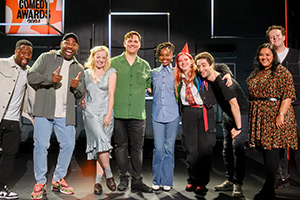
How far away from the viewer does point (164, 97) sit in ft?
9.73

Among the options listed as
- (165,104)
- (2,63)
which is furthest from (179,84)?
(2,63)

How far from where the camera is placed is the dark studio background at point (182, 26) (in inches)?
→ 251

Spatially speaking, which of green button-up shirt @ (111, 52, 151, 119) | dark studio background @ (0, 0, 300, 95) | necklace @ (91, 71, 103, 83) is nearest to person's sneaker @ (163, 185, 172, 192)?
green button-up shirt @ (111, 52, 151, 119)

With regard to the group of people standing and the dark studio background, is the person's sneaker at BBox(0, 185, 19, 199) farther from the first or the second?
the dark studio background

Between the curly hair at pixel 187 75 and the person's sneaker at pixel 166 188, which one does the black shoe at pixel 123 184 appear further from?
the curly hair at pixel 187 75

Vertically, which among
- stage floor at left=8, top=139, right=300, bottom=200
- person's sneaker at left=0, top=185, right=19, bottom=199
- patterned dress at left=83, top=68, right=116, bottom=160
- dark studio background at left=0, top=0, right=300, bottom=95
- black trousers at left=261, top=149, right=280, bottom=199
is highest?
dark studio background at left=0, top=0, right=300, bottom=95

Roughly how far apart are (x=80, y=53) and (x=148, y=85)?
12.5ft

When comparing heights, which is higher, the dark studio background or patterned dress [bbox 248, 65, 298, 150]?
the dark studio background

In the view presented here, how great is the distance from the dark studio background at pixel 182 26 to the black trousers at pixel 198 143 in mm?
3769

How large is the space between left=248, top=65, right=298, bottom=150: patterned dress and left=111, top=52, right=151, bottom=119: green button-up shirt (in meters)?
1.16

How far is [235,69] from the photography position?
252 inches

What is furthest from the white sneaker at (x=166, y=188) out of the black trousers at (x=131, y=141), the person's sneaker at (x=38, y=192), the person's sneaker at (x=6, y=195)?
the person's sneaker at (x=6, y=195)

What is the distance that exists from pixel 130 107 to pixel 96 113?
364 millimetres

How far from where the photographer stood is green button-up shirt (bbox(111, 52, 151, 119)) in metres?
2.98
